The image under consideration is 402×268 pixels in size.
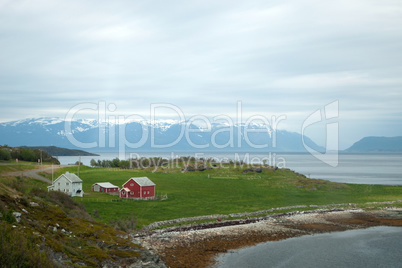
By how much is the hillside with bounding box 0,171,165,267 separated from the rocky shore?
362cm

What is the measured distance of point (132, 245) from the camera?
3008 centimetres

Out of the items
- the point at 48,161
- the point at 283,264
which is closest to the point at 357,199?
the point at 283,264

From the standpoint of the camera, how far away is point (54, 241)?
2409cm

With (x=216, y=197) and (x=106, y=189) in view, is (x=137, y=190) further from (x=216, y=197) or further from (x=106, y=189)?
(x=216, y=197)

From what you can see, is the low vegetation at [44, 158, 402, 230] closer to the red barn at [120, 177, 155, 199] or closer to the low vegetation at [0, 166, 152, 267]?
the red barn at [120, 177, 155, 199]

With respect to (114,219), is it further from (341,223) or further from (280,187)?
(280,187)

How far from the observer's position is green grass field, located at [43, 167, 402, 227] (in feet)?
162

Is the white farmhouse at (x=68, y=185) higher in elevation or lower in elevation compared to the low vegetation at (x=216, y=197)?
higher

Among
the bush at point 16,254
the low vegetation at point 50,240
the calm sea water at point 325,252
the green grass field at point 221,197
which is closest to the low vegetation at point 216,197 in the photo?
the green grass field at point 221,197

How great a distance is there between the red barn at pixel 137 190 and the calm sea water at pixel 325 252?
27819 millimetres

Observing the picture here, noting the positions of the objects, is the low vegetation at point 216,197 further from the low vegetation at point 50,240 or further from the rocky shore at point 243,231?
the low vegetation at point 50,240

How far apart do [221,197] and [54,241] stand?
146 ft

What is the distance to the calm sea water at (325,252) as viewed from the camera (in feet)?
106

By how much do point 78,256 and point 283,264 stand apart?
17616 mm
